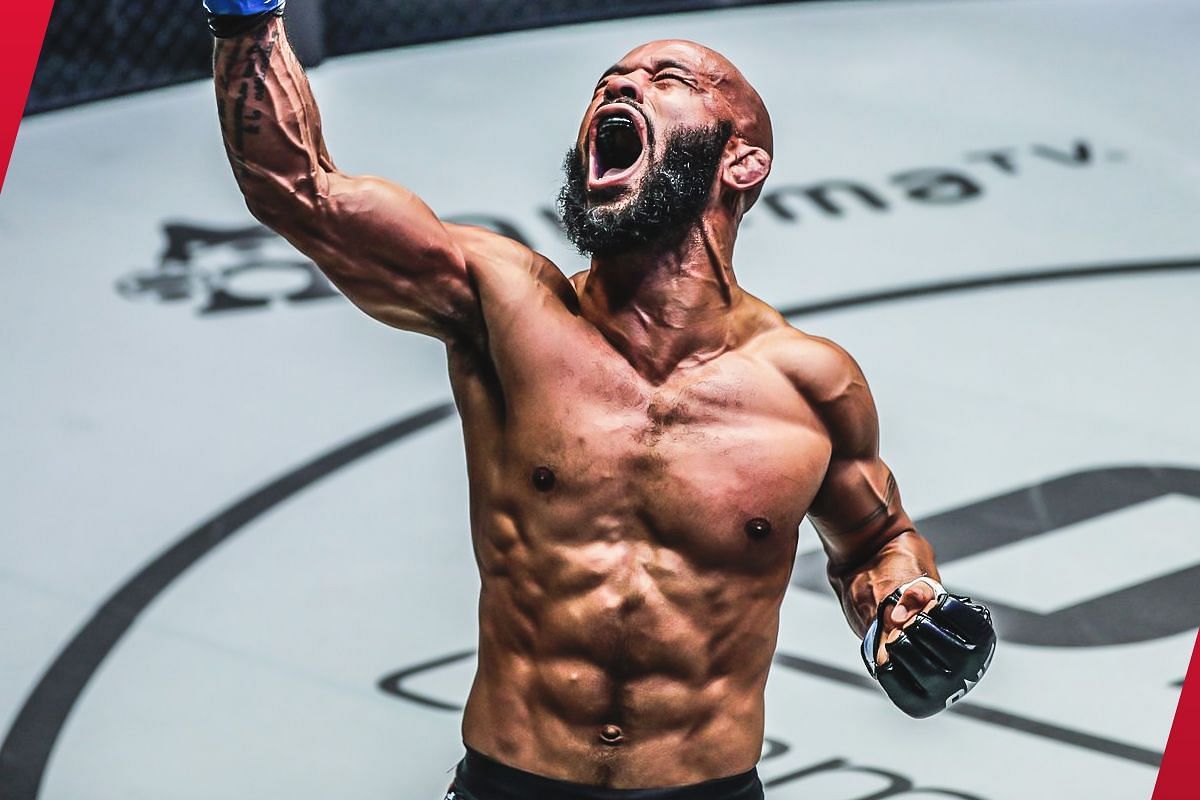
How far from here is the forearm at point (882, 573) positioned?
261cm

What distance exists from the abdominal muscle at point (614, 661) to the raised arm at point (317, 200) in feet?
1.24

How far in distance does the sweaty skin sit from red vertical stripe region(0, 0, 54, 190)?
37.3 inches

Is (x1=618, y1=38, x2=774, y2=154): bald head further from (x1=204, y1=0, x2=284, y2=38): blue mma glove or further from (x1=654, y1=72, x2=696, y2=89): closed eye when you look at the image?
(x1=204, y1=0, x2=284, y2=38): blue mma glove

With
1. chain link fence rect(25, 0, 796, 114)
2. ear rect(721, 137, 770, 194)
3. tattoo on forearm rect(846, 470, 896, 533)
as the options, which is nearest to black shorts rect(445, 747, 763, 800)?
tattoo on forearm rect(846, 470, 896, 533)

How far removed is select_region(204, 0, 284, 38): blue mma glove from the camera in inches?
87.6

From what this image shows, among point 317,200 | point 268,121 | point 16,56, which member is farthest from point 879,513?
point 16,56

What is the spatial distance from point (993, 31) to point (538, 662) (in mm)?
6069

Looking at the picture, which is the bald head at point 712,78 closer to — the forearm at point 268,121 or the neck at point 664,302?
the neck at point 664,302

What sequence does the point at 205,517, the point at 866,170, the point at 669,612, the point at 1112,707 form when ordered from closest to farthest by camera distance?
the point at 669,612 → the point at 1112,707 → the point at 205,517 → the point at 866,170

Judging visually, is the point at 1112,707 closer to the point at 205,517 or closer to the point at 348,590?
the point at 348,590

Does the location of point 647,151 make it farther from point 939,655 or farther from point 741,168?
point 939,655

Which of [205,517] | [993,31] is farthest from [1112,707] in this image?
[993,31]

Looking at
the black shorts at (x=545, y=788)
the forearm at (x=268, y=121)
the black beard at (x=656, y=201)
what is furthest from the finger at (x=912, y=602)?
the forearm at (x=268, y=121)

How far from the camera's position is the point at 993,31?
792 centimetres
